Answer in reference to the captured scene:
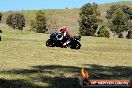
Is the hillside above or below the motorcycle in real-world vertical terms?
below

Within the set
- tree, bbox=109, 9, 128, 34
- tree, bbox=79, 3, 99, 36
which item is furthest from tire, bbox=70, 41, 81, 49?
tree, bbox=109, 9, 128, 34

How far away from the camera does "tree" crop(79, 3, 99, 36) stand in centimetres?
10124

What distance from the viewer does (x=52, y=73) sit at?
15.1 m

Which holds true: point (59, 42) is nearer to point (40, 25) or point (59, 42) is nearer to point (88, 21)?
point (88, 21)

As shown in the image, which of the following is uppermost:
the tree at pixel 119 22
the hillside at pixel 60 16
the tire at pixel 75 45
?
the tire at pixel 75 45

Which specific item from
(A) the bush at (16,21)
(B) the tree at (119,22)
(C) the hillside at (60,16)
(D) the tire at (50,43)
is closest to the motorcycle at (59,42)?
(D) the tire at (50,43)

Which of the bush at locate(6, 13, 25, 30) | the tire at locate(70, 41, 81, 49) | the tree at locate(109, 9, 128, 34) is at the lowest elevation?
the bush at locate(6, 13, 25, 30)

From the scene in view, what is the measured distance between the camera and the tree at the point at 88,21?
101238 millimetres

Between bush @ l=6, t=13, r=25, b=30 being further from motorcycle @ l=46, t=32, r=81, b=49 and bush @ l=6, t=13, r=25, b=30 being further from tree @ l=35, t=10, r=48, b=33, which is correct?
motorcycle @ l=46, t=32, r=81, b=49

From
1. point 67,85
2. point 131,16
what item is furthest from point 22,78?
point 131,16

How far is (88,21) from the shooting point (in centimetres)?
10175

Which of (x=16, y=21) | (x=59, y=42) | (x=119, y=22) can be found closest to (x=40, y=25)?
(x=119, y=22)

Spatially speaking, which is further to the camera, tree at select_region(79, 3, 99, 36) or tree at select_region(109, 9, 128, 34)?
tree at select_region(109, 9, 128, 34)

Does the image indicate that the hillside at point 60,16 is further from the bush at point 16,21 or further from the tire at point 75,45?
the tire at point 75,45
